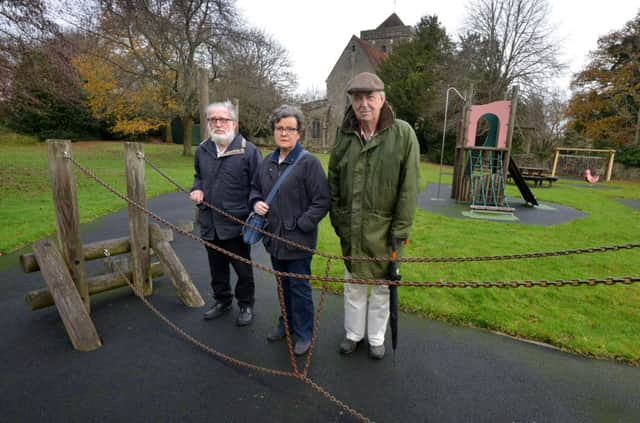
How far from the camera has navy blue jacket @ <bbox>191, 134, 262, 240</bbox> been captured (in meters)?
3.01

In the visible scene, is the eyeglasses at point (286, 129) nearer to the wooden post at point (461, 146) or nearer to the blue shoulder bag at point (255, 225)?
the blue shoulder bag at point (255, 225)

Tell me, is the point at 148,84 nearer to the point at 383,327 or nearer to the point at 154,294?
the point at 154,294

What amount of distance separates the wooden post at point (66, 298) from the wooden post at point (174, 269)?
0.77 m

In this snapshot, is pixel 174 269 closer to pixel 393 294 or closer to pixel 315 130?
pixel 393 294

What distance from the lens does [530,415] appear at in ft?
7.47

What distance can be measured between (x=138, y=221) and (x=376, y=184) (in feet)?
7.82

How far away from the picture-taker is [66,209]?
297 cm

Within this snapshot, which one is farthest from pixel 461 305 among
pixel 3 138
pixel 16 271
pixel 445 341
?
pixel 3 138

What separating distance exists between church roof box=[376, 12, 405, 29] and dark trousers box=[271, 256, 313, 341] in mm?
54393

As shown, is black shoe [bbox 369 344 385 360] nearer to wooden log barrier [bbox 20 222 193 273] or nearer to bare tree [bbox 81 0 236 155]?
wooden log barrier [bbox 20 222 193 273]

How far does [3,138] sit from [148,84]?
15086 millimetres

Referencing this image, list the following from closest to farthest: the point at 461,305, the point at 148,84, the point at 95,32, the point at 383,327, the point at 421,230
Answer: the point at 383,327 → the point at 461,305 → the point at 421,230 → the point at 95,32 → the point at 148,84

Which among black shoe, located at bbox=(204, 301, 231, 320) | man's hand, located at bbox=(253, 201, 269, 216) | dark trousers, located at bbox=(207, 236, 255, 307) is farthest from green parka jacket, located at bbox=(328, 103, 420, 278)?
black shoe, located at bbox=(204, 301, 231, 320)

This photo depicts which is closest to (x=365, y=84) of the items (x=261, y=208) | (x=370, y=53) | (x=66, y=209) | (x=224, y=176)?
(x=261, y=208)
